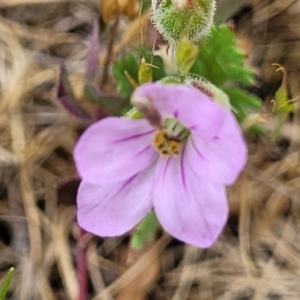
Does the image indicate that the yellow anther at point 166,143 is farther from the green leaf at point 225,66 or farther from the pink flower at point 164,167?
the green leaf at point 225,66

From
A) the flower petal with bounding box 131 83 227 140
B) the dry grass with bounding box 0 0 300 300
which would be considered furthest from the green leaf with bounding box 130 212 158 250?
the flower petal with bounding box 131 83 227 140

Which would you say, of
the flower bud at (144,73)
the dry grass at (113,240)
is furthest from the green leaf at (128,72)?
the dry grass at (113,240)

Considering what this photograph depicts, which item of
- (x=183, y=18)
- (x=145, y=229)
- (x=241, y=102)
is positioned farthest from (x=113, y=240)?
(x=183, y=18)

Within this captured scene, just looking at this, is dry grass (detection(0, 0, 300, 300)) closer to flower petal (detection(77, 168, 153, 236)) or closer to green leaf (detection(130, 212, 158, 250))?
green leaf (detection(130, 212, 158, 250))

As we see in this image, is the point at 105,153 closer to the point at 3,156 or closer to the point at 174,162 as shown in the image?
the point at 174,162

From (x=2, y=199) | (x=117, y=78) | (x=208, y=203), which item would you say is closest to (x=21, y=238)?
(x=2, y=199)

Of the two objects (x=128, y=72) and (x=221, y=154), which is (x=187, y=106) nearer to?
(x=221, y=154)
